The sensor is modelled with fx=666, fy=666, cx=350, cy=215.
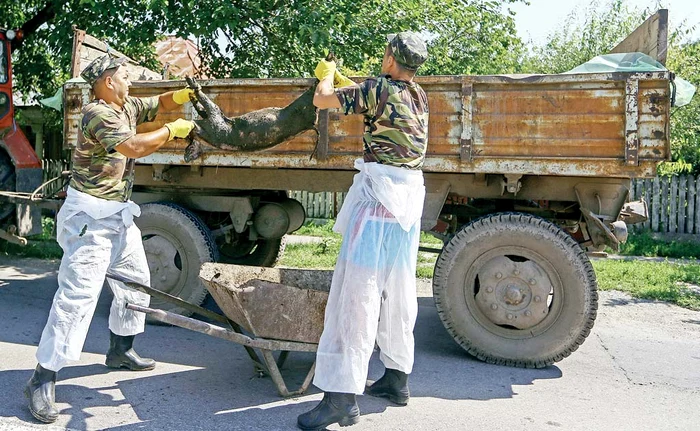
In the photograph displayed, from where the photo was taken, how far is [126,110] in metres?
4.29

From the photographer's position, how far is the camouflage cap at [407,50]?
3.72 meters

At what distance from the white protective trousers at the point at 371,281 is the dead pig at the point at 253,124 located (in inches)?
38.4

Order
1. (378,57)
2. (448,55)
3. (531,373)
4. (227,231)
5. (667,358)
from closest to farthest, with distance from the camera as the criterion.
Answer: (531,373), (667,358), (227,231), (378,57), (448,55)

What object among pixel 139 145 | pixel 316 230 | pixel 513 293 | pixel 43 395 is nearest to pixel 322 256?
pixel 316 230

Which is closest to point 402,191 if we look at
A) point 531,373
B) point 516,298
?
point 516,298

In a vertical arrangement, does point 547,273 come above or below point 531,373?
above

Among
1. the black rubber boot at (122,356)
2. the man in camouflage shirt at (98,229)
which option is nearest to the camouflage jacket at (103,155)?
the man in camouflage shirt at (98,229)

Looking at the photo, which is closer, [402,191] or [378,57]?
[402,191]

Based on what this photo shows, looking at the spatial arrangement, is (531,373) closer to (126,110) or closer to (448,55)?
(126,110)

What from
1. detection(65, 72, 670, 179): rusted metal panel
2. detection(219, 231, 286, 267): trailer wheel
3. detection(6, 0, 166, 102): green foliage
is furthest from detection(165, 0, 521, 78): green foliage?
detection(65, 72, 670, 179): rusted metal panel

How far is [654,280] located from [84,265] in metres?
6.61

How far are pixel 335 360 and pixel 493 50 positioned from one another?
8652 millimetres

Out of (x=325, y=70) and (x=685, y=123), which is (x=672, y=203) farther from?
(x=325, y=70)

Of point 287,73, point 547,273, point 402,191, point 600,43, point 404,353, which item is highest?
point 600,43
